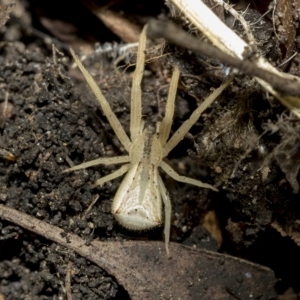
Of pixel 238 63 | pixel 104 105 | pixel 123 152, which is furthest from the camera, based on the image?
pixel 123 152

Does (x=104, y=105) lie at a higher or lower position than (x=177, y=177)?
higher

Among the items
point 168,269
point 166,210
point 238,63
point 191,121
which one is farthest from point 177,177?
point 238,63

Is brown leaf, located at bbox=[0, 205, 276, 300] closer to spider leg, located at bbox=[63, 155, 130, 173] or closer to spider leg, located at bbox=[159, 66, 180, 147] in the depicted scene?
spider leg, located at bbox=[63, 155, 130, 173]

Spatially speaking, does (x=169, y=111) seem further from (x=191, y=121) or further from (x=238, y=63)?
(x=238, y=63)

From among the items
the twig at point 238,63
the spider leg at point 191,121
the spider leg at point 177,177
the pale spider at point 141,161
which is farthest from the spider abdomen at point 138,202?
the twig at point 238,63

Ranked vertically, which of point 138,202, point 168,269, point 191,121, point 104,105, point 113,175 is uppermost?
point 104,105

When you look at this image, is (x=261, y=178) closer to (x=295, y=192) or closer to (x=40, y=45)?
(x=295, y=192)

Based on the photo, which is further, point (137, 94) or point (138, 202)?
point (137, 94)

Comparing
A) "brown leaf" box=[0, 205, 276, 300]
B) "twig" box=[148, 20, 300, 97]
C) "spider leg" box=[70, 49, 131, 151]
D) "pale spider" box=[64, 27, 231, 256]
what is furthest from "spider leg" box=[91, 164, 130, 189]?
"twig" box=[148, 20, 300, 97]
